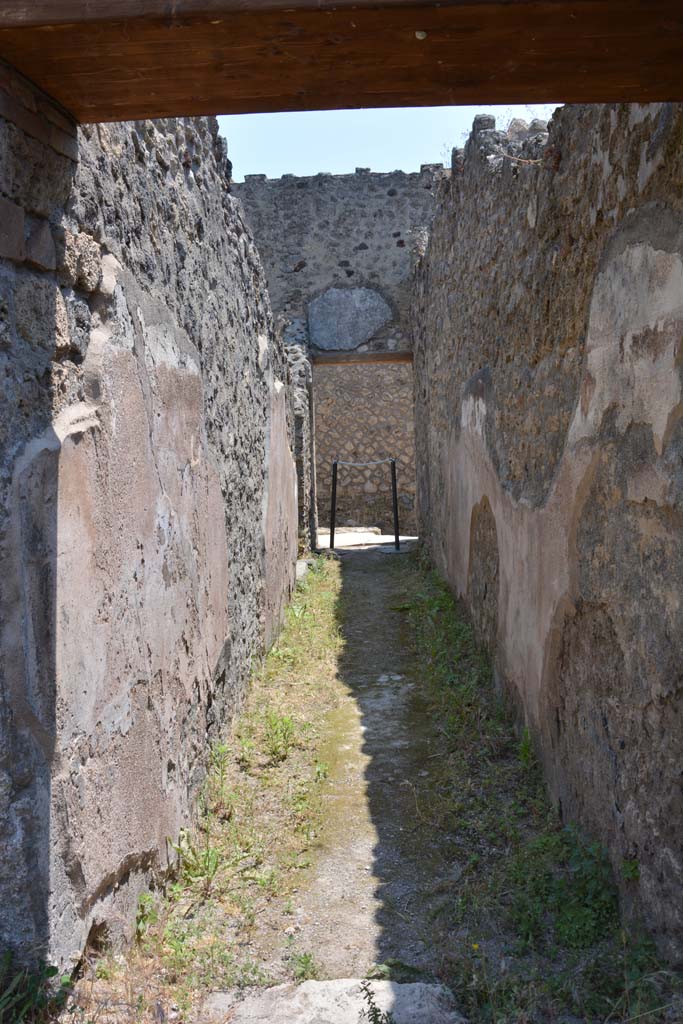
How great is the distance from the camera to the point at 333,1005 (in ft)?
6.49

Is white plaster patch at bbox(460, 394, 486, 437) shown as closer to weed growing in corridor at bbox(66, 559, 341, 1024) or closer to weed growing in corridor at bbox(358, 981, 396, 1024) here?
weed growing in corridor at bbox(66, 559, 341, 1024)

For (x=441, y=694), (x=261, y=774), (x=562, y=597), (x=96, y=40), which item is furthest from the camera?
(x=441, y=694)

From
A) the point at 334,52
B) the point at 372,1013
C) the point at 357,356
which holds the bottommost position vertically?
the point at 372,1013

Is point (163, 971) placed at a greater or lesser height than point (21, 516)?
lesser

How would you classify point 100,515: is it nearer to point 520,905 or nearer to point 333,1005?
point 333,1005

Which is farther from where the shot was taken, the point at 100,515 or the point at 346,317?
the point at 346,317

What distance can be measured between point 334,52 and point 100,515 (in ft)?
3.83

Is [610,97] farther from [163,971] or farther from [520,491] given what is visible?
[163,971]

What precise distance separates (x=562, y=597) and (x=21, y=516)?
1782 millimetres

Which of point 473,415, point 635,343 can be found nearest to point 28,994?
point 635,343

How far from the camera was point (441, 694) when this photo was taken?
4.32 metres

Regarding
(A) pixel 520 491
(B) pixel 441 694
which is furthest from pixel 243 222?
(B) pixel 441 694

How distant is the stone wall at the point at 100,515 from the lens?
1693 mm

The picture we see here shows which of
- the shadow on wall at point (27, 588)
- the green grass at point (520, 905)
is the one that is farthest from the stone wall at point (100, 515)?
the green grass at point (520, 905)
